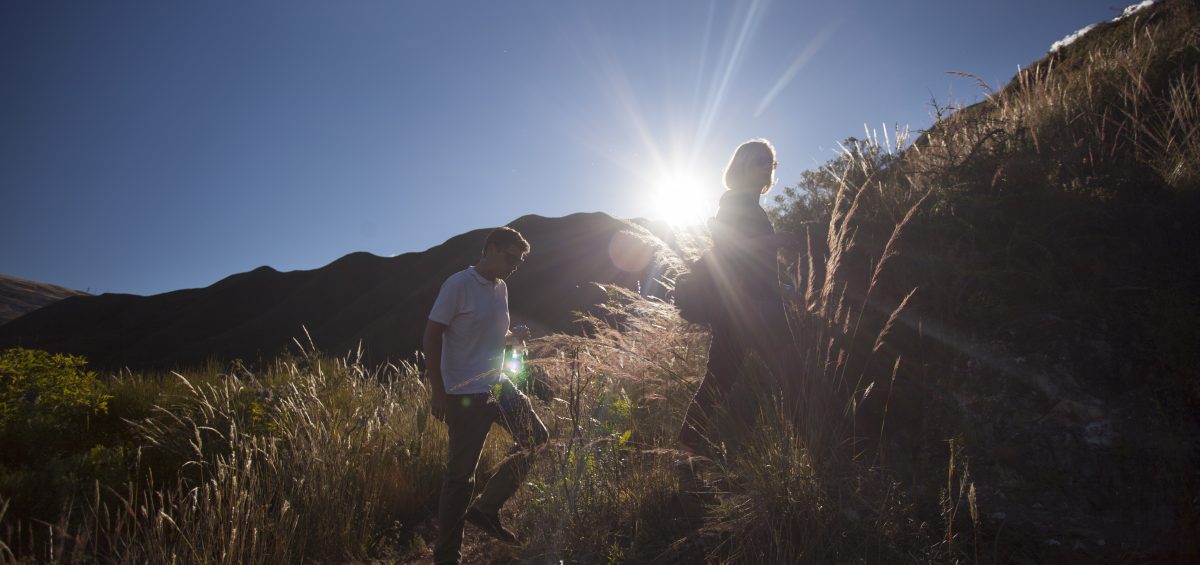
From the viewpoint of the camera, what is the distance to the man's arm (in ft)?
9.64

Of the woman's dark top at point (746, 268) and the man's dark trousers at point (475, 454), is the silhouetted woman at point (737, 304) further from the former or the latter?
the man's dark trousers at point (475, 454)

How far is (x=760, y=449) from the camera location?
2104 millimetres

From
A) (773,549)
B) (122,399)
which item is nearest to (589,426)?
(773,549)

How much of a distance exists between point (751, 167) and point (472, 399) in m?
1.99

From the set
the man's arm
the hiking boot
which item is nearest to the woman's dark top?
the man's arm

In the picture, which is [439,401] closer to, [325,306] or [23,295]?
[325,306]

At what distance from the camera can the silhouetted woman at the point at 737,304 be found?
2543 millimetres

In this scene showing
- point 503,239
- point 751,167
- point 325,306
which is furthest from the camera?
point 325,306

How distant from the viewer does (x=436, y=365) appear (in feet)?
9.70

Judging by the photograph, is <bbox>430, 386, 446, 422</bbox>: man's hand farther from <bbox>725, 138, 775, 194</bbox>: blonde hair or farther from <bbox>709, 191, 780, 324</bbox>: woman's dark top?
<bbox>725, 138, 775, 194</bbox>: blonde hair

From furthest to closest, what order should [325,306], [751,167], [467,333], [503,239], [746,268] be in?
[325,306]
[503,239]
[467,333]
[751,167]
[746,268]

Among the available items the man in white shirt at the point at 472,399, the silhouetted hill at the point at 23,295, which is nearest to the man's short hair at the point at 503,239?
the man in white shirt at the point at 472,399

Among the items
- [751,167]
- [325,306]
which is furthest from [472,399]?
[325,306]

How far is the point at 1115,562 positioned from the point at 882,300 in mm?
1757
